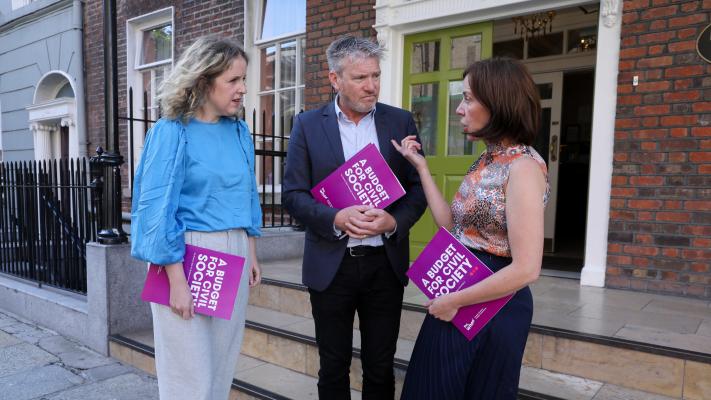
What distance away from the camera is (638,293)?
3.41 m

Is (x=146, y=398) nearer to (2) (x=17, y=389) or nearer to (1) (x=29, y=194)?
(2) (x=17, y=389)

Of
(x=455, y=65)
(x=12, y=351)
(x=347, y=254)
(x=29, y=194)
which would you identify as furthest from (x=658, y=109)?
(x=29, y=194)

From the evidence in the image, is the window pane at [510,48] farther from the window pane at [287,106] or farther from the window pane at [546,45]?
the window pane at [287,106]

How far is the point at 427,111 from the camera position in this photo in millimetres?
4621

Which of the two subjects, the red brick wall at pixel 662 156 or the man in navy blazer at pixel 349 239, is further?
the red brick wall at pixel 662 156

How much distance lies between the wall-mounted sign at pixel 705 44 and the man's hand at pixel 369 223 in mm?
2869

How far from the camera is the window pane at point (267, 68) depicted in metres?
6.48

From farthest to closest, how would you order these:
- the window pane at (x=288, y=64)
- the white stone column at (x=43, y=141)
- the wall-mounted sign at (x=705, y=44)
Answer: the white stone column at (x=43, y=141) → the window pane at (x=288, y=64) → the wall-mounted sign at (x=705, y=44)

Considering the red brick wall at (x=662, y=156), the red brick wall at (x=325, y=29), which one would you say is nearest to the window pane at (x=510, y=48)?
the red brick wall at (x=325, y=29)

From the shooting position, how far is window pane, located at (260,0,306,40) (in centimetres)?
611

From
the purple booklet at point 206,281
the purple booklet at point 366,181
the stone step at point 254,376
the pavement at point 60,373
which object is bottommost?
the pavement at point 60,373

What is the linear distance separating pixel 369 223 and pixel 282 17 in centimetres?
534

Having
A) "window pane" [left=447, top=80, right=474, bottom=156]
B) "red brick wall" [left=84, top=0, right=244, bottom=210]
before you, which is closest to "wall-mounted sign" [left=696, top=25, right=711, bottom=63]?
"window pane" [left=447, top=80, right=474, bottom=156]

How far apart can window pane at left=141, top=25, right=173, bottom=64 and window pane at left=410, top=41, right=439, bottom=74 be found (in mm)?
4490
